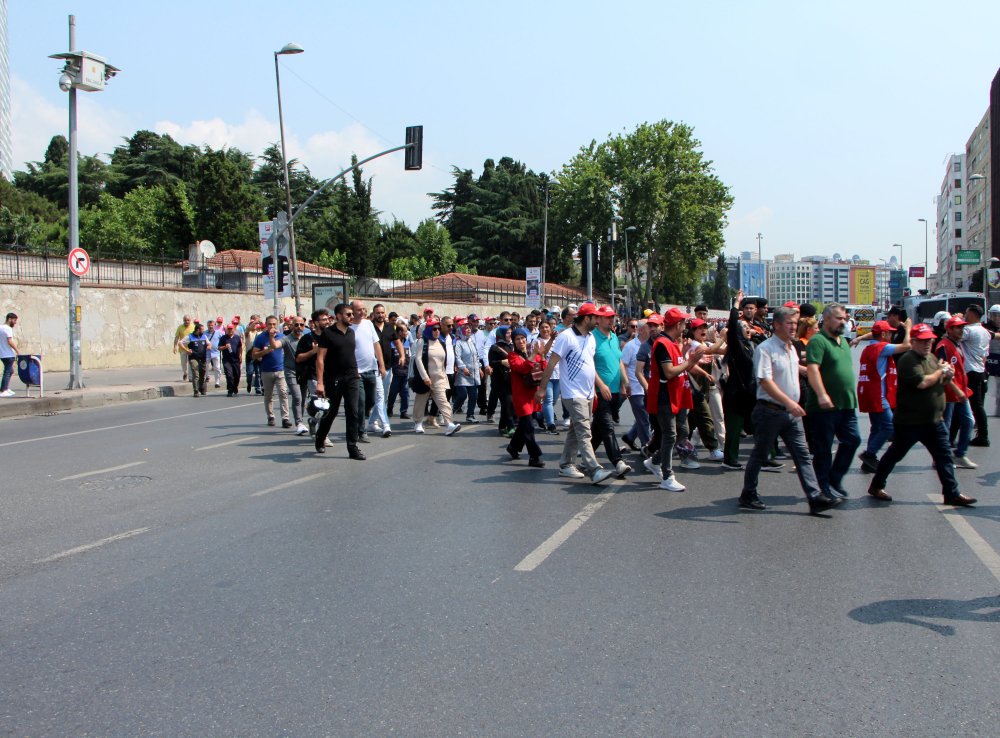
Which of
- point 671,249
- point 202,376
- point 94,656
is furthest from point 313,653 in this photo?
point 671,249

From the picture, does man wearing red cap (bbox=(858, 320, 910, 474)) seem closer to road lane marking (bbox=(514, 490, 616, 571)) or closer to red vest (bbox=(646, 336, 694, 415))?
red vest (bbox=(646, 336, 694, 415))

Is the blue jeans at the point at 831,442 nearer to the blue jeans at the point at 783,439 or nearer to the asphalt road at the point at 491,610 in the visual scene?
the blue jeans at the point at 783,439

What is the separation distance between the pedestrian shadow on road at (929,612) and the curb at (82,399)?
15.5 metres

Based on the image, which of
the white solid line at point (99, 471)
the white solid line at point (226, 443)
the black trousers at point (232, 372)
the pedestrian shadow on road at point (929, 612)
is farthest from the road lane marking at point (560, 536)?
the black trousers at point (232, 372)

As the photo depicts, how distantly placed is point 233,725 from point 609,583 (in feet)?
8.14

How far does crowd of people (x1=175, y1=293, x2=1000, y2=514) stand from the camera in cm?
724

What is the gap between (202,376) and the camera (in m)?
19.8

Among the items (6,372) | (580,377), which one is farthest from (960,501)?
(6,372)

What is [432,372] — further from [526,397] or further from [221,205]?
[221,205]

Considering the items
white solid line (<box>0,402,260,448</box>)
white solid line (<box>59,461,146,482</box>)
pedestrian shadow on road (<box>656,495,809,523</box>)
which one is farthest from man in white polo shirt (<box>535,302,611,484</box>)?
white solid line (<box>0,402,260,448</box>)

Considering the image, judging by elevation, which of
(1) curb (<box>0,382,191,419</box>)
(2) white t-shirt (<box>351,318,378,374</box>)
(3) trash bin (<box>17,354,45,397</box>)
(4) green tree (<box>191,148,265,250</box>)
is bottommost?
(1) curb (<box>0,382,191,419</box>)

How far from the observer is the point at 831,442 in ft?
23.9

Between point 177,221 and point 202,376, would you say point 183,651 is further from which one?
point 177,221

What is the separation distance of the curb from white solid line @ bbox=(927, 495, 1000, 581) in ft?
50.1
